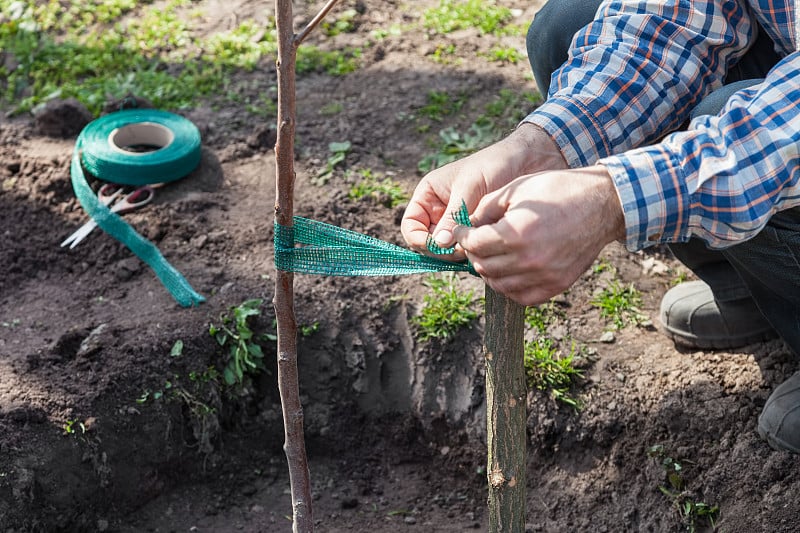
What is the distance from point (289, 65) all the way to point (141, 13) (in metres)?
3.43

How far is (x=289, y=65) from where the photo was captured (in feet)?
5.28

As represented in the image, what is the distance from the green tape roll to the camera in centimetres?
336

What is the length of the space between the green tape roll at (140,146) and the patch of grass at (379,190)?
69 cm

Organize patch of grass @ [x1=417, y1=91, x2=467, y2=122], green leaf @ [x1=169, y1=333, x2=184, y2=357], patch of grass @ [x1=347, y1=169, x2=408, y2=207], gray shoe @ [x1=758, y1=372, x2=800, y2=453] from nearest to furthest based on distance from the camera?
gray shoe @ [x1=758, y1=372, x2=800, y2=453], green leaf @ [x1=169, y1=333, x2=184, y2=357], patch of grass @ [x1=347, y1=169, x2=408, y2=207], patch of grass @ [x1=417, y1=91, x2=467, y2=122]

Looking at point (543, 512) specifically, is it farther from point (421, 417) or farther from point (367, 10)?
point (367, 10)

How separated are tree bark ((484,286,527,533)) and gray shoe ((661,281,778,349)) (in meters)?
0.93

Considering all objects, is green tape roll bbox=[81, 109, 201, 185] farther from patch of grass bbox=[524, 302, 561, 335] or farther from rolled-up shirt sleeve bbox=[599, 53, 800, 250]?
rolled-up shirt sleeve bbox=[599, 53, 800, 250]

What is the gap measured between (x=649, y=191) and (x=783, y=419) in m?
1.01

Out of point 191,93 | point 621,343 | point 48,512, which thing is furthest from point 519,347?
point 191,93

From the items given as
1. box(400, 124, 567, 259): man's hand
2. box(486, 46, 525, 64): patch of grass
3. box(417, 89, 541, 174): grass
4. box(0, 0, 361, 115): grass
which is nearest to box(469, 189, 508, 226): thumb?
box(400, 124, 567, 259): man's hand

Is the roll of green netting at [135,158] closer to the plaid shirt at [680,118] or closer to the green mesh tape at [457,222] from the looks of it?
the green mesh tape at [457,222]

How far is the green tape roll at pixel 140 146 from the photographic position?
3.36 m

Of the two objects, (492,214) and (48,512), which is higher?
(492,214)

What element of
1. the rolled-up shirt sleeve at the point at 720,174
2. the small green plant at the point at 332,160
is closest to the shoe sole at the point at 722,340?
the rolled-up shirt sleeve at the point at 720,174
